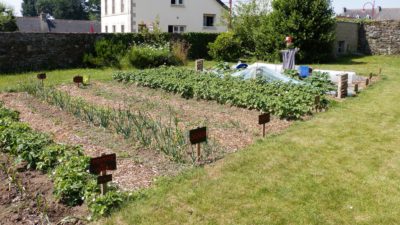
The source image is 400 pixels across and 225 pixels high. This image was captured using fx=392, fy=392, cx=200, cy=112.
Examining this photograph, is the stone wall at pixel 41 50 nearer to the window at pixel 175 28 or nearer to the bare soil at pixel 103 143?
the bare soil at pixel 103 143

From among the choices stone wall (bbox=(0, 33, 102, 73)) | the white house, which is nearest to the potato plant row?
stone wall (bbox=(0, 33, 102, 73))

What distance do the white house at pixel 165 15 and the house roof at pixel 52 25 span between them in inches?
722

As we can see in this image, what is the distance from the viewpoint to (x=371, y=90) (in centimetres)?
1102

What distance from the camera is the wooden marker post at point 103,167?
4043 mm

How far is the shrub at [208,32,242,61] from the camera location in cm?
2014

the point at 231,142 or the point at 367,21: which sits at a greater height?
the point at 367,21

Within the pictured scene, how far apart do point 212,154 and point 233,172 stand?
2.30 ft

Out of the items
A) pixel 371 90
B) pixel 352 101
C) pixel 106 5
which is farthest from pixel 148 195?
pixel 106 5

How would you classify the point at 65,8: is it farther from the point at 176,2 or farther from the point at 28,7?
the point at 176,2

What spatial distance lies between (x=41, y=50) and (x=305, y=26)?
11.8 meters

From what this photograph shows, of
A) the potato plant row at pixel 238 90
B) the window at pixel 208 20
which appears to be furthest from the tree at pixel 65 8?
the potato plant row at pixel 238 90

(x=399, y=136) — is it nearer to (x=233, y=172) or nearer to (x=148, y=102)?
(x=233, y=172)

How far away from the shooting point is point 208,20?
105ft

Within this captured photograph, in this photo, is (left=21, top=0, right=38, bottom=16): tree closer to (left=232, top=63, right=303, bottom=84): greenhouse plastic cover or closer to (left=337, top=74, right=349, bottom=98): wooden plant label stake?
(left=232, top=63, right=303, bottom=84): greenhouse plastic cover
